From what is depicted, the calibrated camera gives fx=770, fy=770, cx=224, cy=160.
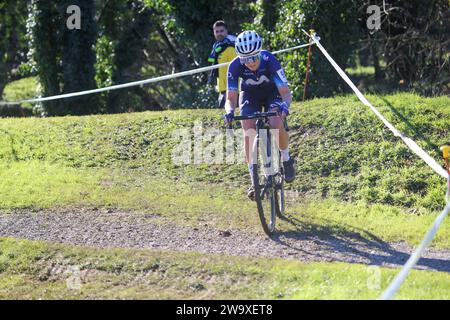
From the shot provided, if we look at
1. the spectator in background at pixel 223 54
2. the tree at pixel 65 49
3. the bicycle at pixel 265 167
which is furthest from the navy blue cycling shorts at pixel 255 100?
the tree at pixel 65 49

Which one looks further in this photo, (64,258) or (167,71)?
(167,71)

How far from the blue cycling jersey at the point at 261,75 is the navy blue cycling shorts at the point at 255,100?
5 cm

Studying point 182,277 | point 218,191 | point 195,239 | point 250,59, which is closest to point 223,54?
point 218,191

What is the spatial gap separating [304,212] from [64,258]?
3.15 meters

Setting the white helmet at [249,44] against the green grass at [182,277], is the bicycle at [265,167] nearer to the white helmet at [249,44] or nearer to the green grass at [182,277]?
the white helmet at [249,44]

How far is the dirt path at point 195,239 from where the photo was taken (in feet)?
26.4

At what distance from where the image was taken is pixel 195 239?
8.81 meters

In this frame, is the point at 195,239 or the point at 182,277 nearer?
the point at 182,277

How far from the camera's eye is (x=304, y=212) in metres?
9.85

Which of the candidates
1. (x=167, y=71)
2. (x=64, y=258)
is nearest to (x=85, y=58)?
(x=167, y=71)

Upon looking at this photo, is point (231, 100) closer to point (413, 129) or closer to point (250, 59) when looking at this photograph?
point (250, 59)

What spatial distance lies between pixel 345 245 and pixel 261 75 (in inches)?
85.1

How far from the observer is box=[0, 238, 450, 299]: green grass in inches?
274

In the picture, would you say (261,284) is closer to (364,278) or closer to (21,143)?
(364,278)
